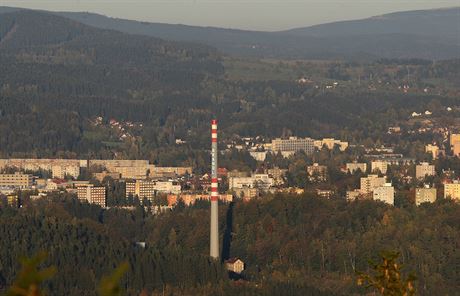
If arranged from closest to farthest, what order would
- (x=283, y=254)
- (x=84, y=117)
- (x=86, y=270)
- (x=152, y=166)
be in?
(x=86, y=270)
(x=283, y=254)
(x=152, y=166)
(x=84, y=117)

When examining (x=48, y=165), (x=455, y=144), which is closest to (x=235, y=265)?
(x=48, y=165)

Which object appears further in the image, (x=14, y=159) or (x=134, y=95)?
(x=134, y=95)

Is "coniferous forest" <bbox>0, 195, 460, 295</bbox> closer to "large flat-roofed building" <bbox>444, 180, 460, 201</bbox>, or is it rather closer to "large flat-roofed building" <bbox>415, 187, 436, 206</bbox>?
"large flat-roofed building" <bbox>415, 187, 436, 206</bbox>

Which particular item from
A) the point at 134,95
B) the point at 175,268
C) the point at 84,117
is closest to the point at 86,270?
the point at 175,268

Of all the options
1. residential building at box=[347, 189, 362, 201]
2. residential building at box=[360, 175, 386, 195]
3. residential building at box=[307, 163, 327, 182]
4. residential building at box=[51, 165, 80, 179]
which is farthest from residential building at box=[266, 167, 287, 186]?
residential building at box=[51, 165, 80, 179]

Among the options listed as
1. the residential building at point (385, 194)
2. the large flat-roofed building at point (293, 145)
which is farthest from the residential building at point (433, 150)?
A: the residential building at point (385, 194)

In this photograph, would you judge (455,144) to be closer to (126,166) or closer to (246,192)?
(126,166)

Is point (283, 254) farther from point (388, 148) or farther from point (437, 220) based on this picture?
point (388, 148)
